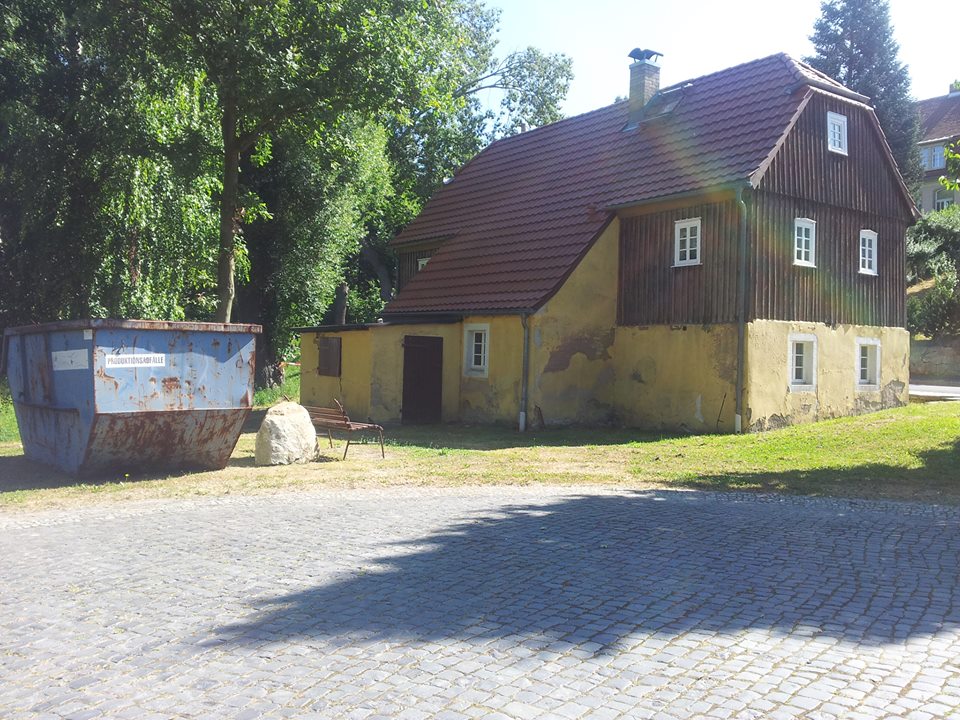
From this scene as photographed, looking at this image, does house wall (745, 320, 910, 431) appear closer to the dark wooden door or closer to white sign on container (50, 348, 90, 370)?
the dark wooden door

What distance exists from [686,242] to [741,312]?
A: 2460 mm

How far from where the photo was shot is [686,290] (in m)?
20.2

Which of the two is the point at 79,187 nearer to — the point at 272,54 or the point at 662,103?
the point at 272,54

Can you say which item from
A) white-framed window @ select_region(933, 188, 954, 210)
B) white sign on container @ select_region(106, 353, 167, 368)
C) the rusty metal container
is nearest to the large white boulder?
the rusty metal container

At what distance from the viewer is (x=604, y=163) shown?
23.5m

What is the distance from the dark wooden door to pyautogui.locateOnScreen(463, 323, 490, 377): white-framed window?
0.65 m

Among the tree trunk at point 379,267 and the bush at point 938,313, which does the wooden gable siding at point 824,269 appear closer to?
the bush at point 938,313

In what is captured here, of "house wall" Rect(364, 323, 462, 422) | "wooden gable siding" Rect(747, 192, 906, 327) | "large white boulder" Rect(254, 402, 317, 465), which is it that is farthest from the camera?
"house wall" Rect(364, 323, 462, 422)

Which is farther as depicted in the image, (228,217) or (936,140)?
(936,140)

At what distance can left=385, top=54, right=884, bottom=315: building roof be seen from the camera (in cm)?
2006

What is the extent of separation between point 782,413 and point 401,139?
88.5 feet

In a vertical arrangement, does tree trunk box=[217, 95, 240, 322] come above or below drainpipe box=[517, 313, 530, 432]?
above

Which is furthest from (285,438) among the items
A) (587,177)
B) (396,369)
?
(587,177)

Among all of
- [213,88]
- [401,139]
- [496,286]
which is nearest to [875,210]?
[496,286]
